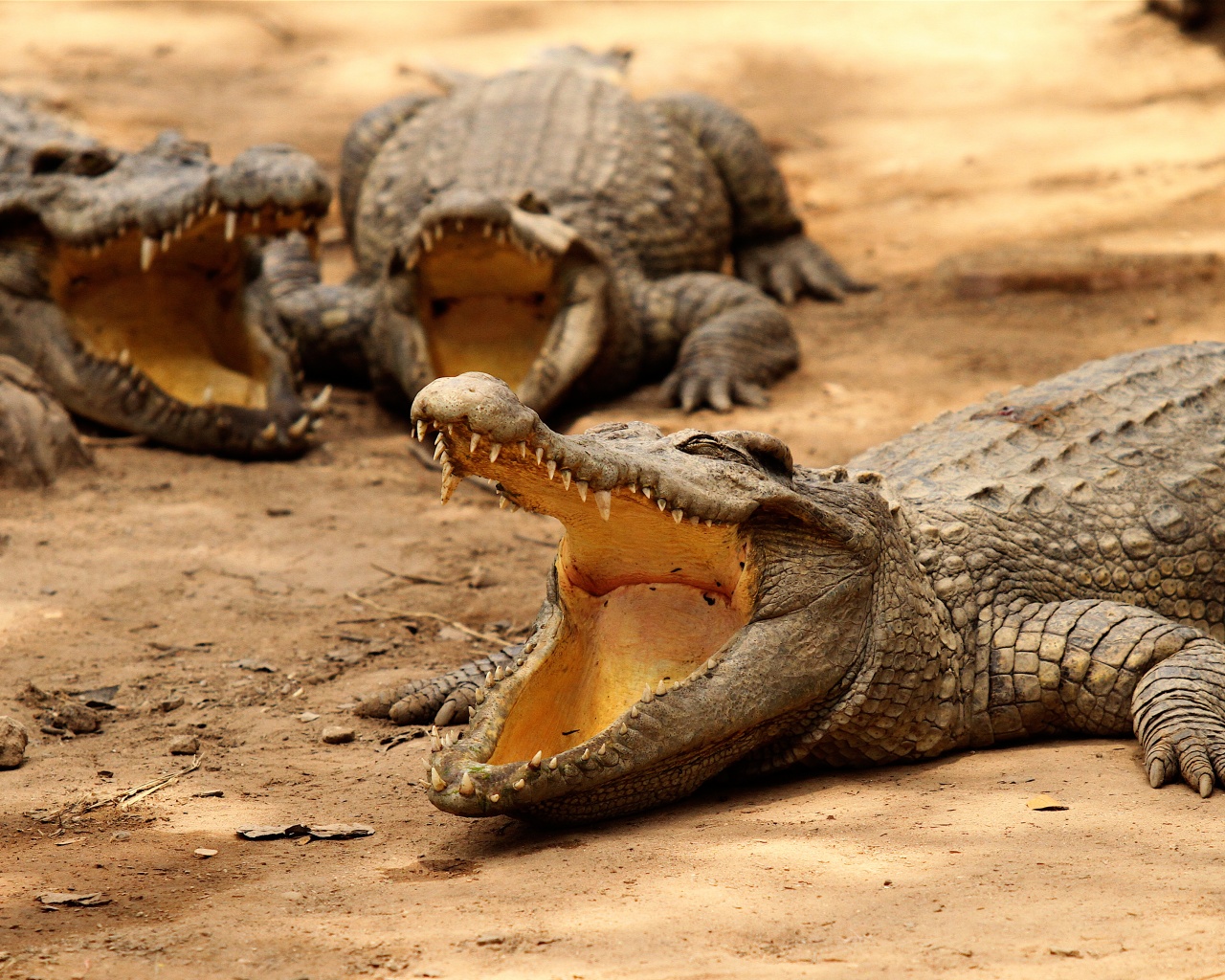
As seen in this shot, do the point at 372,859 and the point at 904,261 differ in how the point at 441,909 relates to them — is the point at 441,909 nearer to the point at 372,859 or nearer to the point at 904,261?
the point at 372,859

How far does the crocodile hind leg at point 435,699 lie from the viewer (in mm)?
3783

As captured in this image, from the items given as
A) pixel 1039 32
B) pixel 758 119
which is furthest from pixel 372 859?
pixel 1039 32

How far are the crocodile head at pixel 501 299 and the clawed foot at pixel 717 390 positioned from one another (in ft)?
1.71

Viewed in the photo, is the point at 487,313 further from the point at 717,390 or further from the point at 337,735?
the point at 337,735

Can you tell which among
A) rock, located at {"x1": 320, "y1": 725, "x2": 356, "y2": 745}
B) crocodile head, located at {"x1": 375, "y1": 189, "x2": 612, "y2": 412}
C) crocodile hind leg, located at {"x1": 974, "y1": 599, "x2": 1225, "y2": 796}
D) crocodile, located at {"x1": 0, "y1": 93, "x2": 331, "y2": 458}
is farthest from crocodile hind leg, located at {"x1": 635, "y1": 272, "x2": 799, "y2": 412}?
rock, located at {"x1": 320, "y1": 725, "x2": 356, "y2": 745}

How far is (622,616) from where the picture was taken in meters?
3.35

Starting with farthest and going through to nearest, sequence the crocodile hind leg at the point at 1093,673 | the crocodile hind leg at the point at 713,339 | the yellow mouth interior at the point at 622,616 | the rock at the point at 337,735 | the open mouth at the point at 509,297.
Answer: the crocodile hind leg at the point at 713,339
the open mouth at the point at 509,297
the rock at the point at 337,735
the crocodile hind leg at the point at 1093,673
the yellow mouth interior at the point at 622,616

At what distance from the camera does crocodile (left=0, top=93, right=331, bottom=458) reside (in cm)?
596

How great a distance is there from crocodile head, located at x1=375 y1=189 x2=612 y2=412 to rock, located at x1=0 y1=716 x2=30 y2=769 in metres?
3.71

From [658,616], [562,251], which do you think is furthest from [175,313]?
[658,616]

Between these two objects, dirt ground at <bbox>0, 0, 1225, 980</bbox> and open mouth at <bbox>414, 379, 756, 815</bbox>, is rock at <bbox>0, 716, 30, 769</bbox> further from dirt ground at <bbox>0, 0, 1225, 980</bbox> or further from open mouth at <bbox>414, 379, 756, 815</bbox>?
open mouth at <bbox>414, 379, 756, 815</bbox>

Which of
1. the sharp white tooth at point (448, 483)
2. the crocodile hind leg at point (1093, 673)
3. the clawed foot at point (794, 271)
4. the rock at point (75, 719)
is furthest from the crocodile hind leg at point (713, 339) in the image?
the sharp white tooth at point (448, 483)

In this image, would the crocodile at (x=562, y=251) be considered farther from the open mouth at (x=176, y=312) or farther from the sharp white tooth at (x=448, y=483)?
the sharp white tooth at (x=448, y=483)

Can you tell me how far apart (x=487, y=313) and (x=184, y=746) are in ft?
13.6
